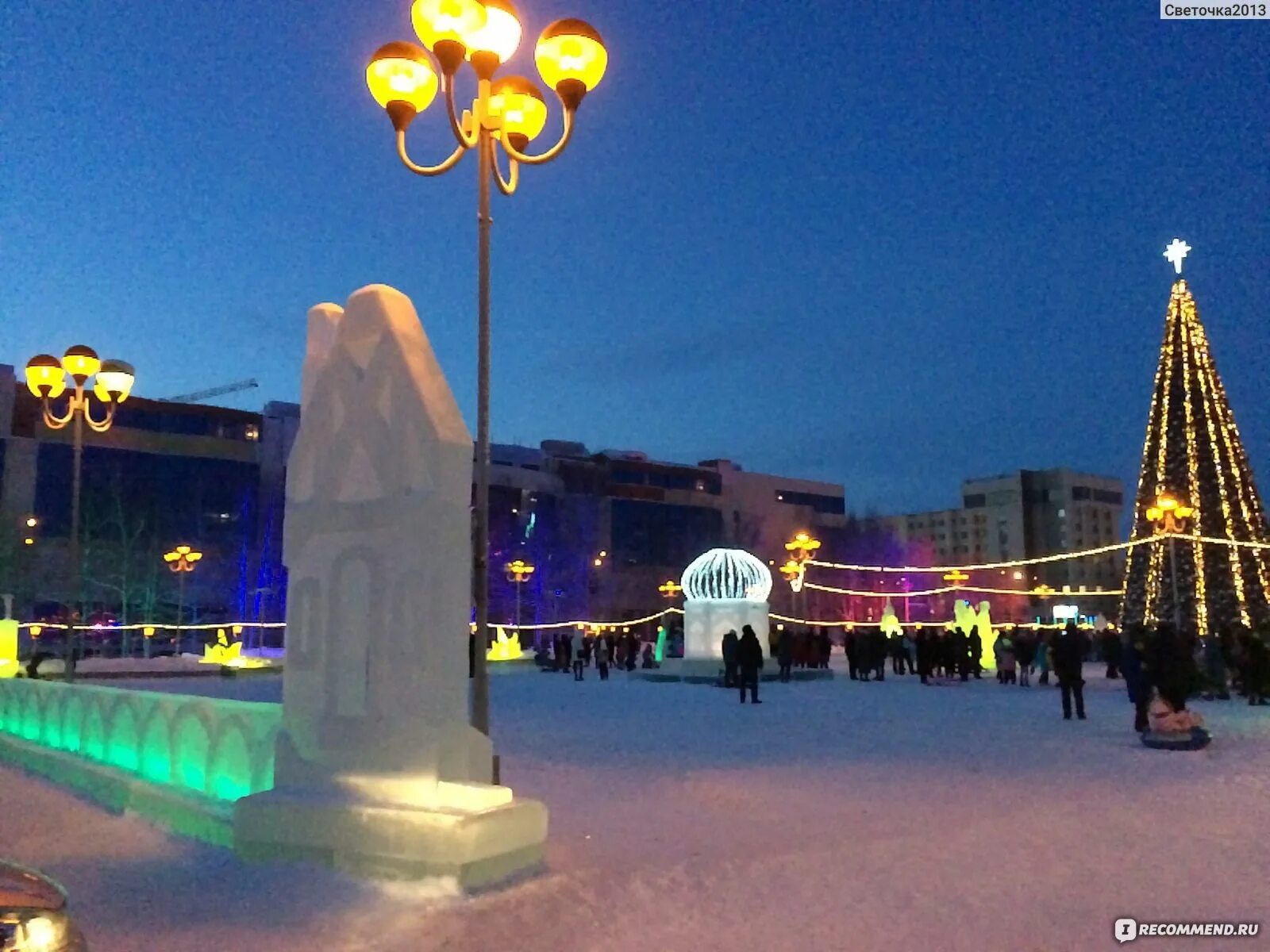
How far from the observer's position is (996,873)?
6141mm

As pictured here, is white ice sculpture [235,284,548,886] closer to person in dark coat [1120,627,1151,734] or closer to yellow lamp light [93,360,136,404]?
person in dark coat [1120,627,1151,734]

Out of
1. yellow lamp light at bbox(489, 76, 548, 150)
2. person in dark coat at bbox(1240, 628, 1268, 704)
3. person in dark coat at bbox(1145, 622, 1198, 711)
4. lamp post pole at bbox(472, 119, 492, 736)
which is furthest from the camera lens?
person in dark coat at bbox(1240, 628, 1268, 704)

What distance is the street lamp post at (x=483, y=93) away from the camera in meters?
7.68

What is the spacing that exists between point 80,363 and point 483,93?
10.7 m

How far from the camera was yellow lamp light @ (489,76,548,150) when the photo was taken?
8.76 meters

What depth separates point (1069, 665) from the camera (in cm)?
1569

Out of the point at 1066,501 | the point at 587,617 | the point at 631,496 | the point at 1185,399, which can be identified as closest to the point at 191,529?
the point at 587,617

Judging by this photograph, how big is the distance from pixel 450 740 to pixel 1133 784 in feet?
21.1

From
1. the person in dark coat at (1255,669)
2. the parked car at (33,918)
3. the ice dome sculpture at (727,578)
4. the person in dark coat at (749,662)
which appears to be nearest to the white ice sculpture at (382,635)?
the parked car at (33,918)

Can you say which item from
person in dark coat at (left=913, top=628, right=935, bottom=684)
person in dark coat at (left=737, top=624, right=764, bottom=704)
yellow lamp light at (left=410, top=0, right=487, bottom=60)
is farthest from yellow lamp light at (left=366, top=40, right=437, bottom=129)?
person in dark coat at (left=913, top=628, right=935, bottom=684)

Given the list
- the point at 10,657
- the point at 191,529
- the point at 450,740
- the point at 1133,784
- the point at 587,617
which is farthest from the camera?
the point at 587,617

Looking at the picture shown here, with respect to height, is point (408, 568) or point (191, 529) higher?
point (191, 529)

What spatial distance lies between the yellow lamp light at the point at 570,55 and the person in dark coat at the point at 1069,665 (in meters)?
11.3

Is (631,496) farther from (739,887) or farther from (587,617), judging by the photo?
(739,887)
